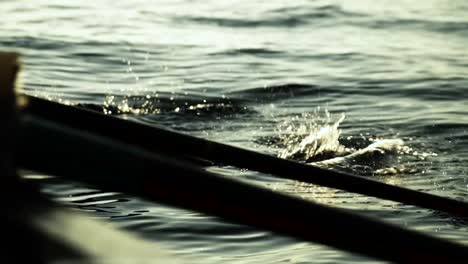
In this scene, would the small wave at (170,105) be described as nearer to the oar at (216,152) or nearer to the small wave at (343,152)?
the small wave at (343,152)

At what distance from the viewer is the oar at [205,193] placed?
160cm

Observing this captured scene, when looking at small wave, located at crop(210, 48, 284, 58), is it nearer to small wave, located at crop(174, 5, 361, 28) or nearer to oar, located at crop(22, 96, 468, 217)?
small wave, located at crop(174, 5, 361, 28)

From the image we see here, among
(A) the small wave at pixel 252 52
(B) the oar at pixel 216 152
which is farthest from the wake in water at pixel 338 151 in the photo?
(B) the oar at pixel 216 152

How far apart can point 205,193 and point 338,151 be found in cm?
769

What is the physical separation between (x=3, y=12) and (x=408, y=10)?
6.83 metres

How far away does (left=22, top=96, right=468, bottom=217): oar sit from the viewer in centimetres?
337

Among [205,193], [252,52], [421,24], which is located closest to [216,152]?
[205,193]

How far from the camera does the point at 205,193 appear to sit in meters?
1.76

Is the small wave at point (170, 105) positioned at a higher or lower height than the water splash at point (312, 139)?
higher

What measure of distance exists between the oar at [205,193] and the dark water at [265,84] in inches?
173

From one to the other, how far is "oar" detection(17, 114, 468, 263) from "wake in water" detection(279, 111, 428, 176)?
273 inches

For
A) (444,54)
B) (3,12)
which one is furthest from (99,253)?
(3,12)

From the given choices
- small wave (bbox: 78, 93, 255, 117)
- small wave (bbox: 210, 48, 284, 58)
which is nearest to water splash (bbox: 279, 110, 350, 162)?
small wave (bbox: 78, 93, 255, 117)

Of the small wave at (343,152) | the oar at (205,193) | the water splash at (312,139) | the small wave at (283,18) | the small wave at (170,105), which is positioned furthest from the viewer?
the small wave at (283,18)
